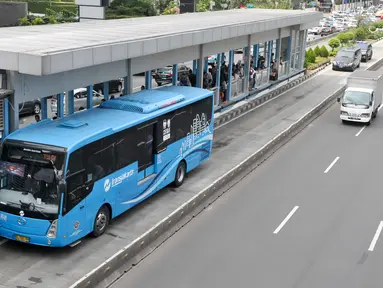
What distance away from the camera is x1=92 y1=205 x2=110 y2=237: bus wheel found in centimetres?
1438

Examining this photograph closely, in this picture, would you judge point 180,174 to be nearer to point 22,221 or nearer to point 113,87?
point 113,87

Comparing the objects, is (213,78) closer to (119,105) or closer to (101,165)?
(119,105)

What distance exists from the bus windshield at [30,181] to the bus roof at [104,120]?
0.32m

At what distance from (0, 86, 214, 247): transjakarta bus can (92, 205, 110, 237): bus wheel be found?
0.08 ft

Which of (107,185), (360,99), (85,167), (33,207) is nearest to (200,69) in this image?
(360,99)

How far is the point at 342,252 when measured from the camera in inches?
574

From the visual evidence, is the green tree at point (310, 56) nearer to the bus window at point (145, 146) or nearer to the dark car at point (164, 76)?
the dark car at point (164, 76)

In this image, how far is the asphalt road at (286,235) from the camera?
520 inches

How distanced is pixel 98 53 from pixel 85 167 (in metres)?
4.36

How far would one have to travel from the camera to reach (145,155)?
648 inches

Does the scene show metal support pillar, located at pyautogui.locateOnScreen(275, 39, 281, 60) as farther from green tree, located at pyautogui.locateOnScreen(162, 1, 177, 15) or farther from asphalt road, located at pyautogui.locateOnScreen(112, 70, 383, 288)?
green tree, located at pyautogui.locateOnScreen(162, 1, 177, 15)

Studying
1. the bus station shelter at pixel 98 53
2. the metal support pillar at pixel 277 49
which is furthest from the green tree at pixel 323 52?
the bus station shelter at pixel 98 53

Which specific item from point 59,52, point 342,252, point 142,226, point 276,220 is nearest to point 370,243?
point 342,252

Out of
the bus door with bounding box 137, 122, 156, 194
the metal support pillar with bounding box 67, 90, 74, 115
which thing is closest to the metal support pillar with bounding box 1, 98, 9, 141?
the bus door with bounding box 137, 122, 156, 194
